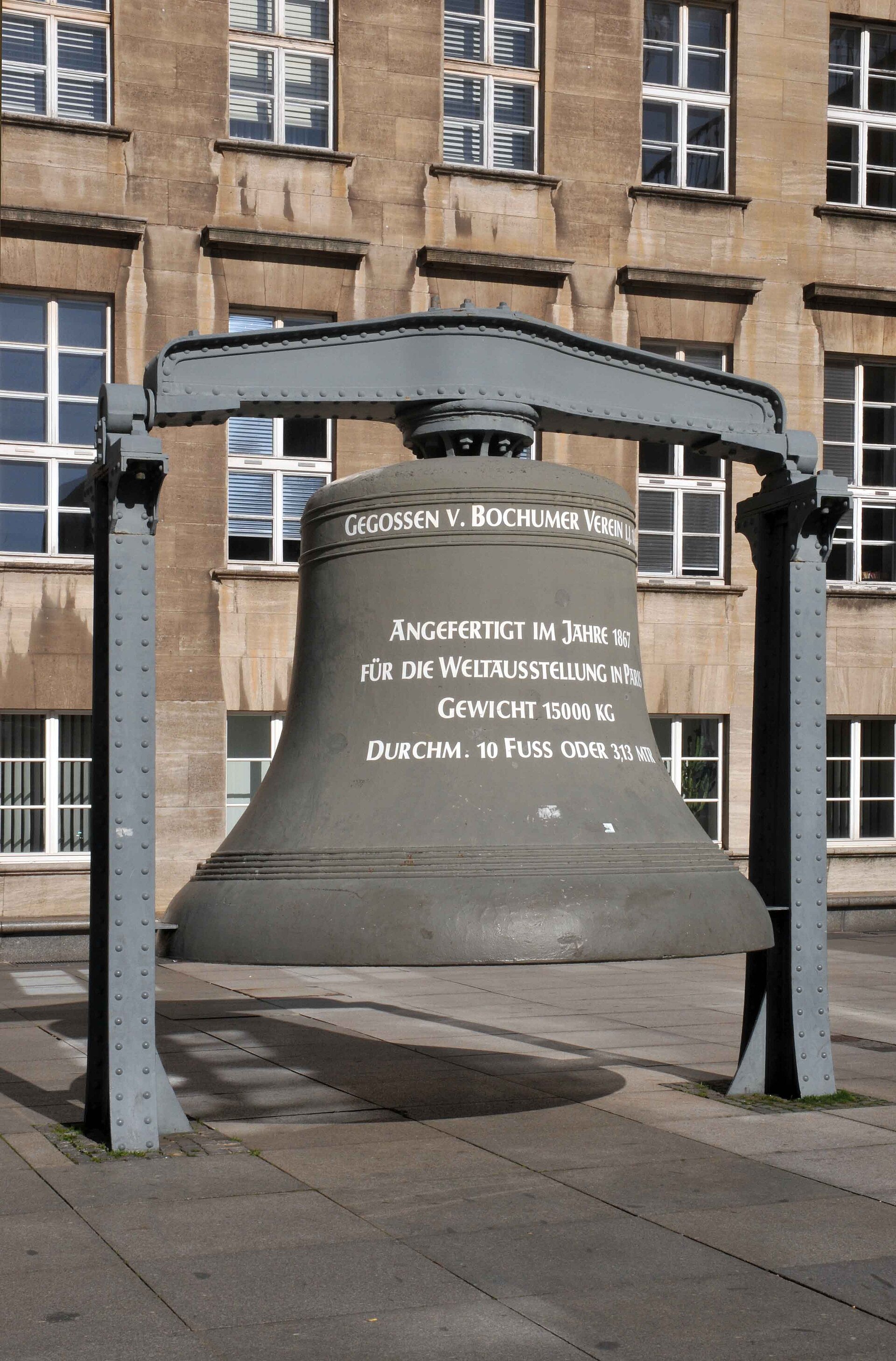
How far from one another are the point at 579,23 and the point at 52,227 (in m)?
6.83

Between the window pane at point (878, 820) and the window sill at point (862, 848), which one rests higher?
the window pane at point (878, 820)

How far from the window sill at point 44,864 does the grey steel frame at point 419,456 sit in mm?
10743

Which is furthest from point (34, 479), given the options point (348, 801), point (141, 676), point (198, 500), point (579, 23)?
point (348, 801)

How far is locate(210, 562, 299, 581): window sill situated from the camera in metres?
18.4

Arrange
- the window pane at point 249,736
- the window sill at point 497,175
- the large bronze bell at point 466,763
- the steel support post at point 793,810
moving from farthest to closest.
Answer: the window sill at point 497,175 → the window pane at point 249,736 → the steel support post at point 793,810 → the large bronze bell at point 466,763

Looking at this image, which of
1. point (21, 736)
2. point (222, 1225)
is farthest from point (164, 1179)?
point (21, 736)

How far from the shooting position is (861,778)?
21.1m

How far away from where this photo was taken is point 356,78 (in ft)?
63.3

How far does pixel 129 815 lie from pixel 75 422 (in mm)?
12347

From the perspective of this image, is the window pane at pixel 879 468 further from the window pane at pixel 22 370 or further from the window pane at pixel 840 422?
the window pane at pixel 22 370

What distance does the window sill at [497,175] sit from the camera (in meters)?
19.5

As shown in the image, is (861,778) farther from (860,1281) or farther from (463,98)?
(860,1281)

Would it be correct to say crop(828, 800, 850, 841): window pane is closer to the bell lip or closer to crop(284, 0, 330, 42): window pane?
crop(284, 0, 330, 42): window pane

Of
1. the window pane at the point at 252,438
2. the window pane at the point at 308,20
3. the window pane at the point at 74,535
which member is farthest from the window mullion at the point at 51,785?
the window pane at the point at 308,20
